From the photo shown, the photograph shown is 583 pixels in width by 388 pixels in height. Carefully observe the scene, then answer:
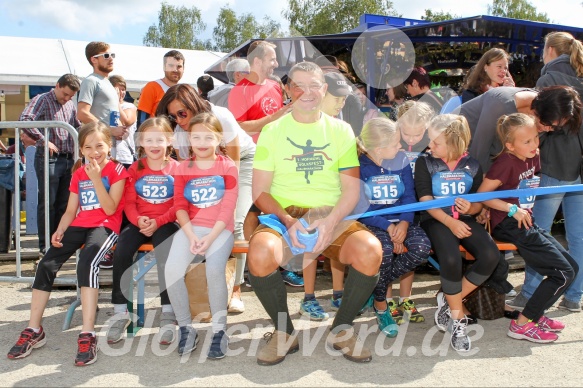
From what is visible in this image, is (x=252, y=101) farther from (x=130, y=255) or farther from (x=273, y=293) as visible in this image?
(x=273, y=293)

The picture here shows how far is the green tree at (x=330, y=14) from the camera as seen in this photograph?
38750 mm

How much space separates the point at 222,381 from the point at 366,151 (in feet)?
5.71

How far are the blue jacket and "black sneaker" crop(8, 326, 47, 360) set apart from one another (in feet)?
6.92

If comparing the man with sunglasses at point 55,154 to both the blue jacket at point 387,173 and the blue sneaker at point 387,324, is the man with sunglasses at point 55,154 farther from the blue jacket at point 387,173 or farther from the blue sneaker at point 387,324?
the blue sneaker at point 387,324

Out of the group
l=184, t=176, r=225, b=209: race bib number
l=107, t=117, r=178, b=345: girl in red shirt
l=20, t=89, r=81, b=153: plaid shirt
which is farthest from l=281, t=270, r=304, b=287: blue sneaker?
l=20, t=89, r=81, b=153: plaid shirt

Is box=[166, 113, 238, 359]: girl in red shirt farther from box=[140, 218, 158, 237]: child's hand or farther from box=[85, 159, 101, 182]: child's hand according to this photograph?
box=[85, 159, 101, 182]: child's hand

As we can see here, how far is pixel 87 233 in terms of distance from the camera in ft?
12.3

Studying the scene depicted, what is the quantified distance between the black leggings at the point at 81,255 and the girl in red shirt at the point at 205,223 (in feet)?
1.41

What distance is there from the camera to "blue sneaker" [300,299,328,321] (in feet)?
13.5

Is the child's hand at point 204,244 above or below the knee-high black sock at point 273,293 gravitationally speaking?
above

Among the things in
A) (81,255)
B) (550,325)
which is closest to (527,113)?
(550,325)

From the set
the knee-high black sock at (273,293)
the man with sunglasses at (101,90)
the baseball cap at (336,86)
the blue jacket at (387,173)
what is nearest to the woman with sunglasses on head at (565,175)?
the blue jacket at (387,173)

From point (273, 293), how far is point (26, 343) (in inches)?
58.2

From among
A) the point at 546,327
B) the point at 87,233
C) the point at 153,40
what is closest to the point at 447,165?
the point at 546,327
